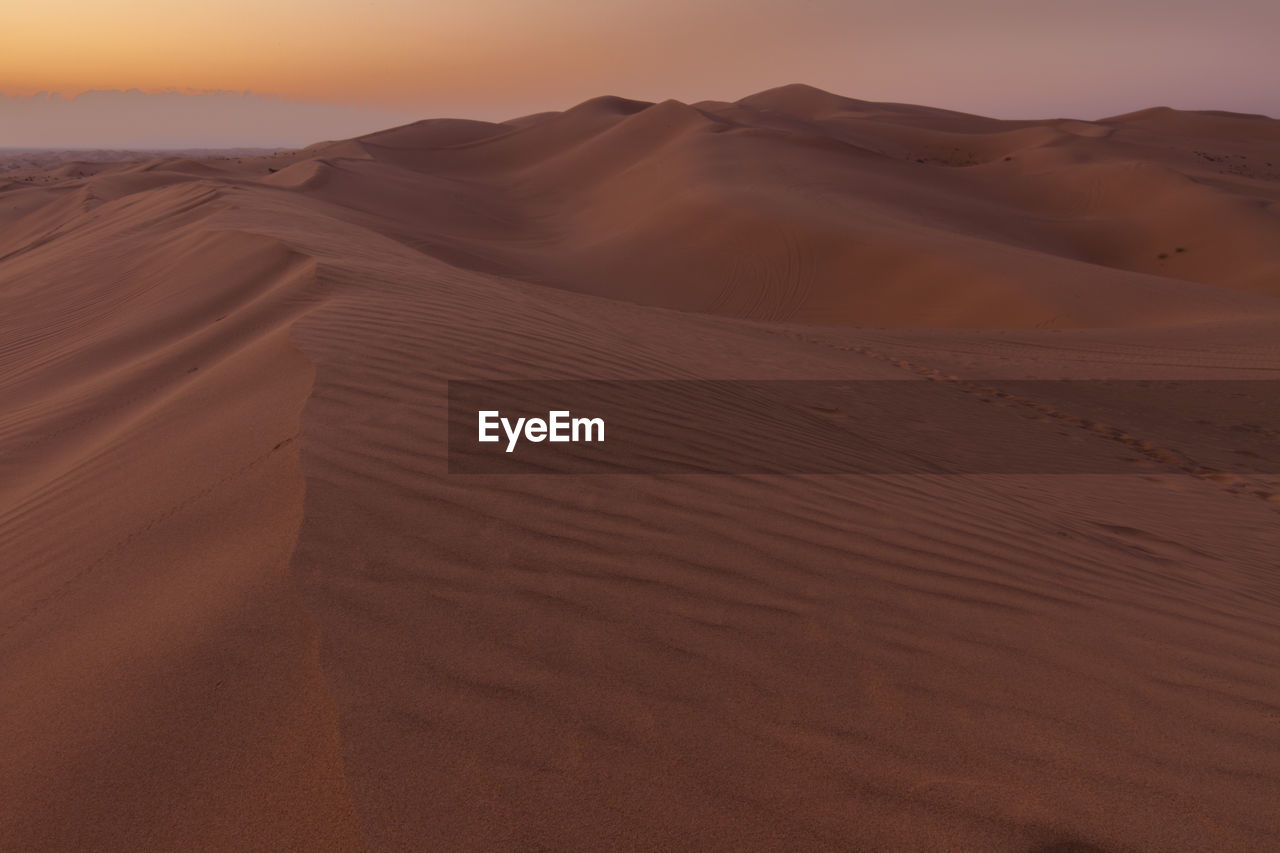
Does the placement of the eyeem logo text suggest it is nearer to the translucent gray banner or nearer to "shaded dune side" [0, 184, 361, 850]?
the translucent gray banner

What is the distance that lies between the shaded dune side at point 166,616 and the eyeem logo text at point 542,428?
90 centimetres

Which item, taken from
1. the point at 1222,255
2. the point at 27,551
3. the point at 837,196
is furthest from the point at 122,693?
the point at 1222,255

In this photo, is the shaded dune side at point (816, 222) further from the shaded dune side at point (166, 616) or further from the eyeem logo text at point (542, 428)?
the shaded dune side at point (166, 616)

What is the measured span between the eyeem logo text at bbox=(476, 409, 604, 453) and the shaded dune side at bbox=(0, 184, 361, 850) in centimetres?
90

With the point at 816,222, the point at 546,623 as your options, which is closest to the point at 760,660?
the point at 546,623

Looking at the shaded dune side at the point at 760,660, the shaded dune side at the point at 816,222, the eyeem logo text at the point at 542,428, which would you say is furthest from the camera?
the shaded dune side at the point at 816,222

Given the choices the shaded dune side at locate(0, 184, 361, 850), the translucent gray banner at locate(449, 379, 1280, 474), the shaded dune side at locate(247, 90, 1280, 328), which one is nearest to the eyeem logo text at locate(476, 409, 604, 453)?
the translucent gray banner at locate(449, 379, 1280, 474)

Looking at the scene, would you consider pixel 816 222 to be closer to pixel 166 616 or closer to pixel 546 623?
pixel 546 623

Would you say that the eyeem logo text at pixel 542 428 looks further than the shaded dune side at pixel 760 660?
Yes

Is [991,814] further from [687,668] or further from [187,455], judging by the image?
[187,455]

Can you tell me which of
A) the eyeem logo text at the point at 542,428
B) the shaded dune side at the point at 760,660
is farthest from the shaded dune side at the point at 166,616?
the eyeem logo text at the point at 542,428

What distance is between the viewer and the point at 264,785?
1886 millimetres

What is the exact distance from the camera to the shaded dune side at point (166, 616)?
188cm

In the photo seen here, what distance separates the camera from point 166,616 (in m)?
2.52
